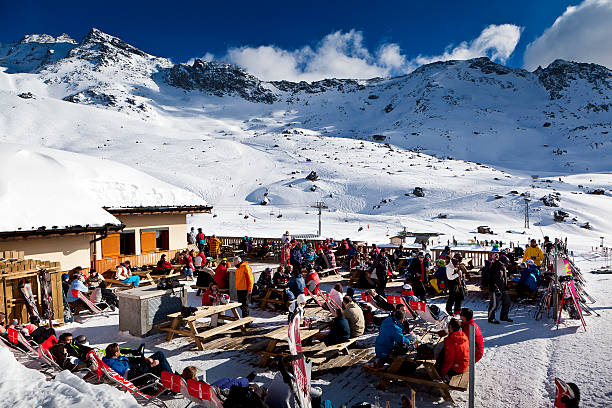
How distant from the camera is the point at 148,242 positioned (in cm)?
1655

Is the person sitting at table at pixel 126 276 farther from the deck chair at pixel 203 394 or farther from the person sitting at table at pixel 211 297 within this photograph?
the deck chair at pixel 203 394

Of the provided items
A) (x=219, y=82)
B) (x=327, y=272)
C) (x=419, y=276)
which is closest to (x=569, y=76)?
(x=219, y=82)

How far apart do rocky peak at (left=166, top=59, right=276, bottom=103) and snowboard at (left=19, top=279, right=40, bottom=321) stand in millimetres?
171452

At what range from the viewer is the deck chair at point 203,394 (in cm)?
429

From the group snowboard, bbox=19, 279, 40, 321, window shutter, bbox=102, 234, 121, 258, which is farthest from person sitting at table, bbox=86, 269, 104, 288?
snowboard, bbox=19, 279, 40, 321

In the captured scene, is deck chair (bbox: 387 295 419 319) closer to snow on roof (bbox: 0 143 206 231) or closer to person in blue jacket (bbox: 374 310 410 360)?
person in blue jacket (bbox: 374 310 410 360)

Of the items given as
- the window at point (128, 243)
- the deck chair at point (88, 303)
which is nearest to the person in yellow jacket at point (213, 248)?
the window at point (128, 243)

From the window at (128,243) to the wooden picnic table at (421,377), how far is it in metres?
12.8

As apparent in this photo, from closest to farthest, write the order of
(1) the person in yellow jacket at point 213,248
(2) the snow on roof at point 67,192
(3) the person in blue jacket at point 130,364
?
(3) the person in blue jacket at point 130,364 → (2) the snow on roof at point 67,192 → (1) the person in yellow jacket at point 213,248

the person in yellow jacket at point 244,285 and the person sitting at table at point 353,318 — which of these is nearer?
the person sitting at table at point 353,318

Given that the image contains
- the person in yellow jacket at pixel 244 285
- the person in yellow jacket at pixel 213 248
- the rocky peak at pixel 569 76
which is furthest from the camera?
the rocky peak at pixel 569 76

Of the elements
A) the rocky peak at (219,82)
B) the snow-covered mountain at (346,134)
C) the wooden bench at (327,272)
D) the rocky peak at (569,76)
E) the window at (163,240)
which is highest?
the rocky peak at (219,82)

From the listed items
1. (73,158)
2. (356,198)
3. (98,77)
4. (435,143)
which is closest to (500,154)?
(435,143)

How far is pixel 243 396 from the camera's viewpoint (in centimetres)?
415
